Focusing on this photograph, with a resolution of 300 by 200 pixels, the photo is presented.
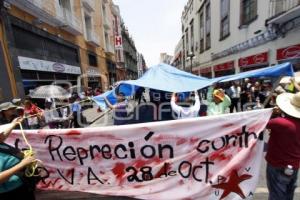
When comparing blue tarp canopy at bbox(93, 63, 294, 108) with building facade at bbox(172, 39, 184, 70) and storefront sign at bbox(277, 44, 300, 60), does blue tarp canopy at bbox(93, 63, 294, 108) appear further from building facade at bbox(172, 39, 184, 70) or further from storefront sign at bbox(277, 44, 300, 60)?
building facade at bbox(172, 39, 184, 70)

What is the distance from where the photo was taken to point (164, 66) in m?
6.55

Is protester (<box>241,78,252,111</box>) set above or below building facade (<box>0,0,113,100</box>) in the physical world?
below

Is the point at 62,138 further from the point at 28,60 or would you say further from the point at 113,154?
the point at 28,60

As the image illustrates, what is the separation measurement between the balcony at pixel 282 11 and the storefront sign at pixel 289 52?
4.14 feet

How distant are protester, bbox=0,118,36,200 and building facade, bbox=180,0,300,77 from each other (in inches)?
407

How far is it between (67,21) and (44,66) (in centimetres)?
455

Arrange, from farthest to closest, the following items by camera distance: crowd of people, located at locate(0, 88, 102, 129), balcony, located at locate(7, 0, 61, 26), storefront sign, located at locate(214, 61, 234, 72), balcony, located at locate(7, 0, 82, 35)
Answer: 1. storefront sign, located at locate(214, 61, 234, 72)
2. balcony, located at locate(7, 0, 82, 35)
3. balcony, located at locate(7, 0, 61, 26)
4. crowd of people, located at locate(0, 88, 102, 129)

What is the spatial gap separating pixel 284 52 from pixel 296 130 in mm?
9716

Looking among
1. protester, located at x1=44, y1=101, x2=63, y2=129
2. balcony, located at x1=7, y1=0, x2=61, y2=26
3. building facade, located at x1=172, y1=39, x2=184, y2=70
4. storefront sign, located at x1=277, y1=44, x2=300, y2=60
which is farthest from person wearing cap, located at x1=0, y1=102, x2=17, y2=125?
building facade, located at x1=172, y1=39, x2=184, y2=70

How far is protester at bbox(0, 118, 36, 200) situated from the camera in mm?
1945

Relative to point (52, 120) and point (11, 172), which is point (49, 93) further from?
point (11, 172)

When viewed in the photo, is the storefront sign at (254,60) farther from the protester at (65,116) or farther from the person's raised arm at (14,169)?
the person's raised arm at (14,169)

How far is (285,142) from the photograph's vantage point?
2369 millimetres

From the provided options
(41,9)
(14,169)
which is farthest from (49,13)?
(14,169)
